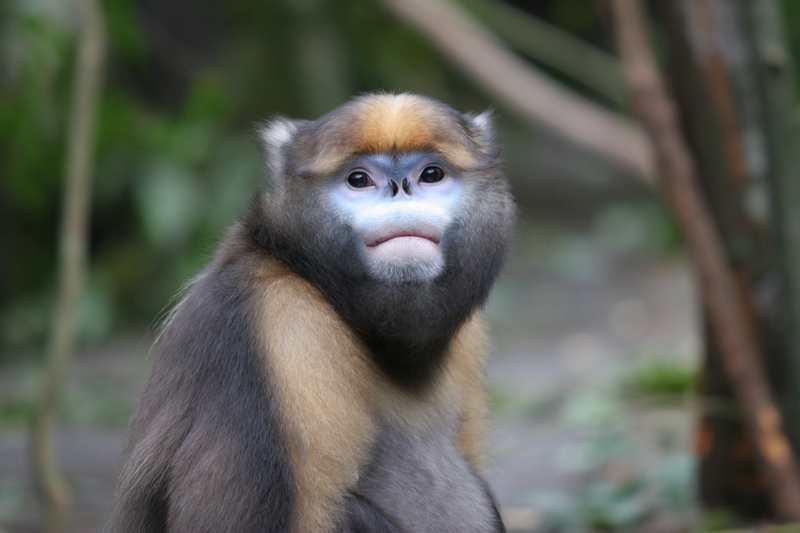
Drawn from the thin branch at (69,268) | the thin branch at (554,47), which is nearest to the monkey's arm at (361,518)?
the thin branch at (69,268)

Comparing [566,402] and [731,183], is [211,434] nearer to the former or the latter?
[731,183]

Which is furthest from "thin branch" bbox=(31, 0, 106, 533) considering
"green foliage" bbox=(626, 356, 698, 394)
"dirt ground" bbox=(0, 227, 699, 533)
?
"green foliage" bbox=(626, 356, 698, 394)

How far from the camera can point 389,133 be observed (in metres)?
2.83

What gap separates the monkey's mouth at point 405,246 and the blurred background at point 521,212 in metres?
0.67

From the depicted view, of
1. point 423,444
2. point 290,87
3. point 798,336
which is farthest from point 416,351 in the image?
point 290,87

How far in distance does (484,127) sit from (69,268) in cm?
208

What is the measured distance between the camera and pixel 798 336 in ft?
13.3

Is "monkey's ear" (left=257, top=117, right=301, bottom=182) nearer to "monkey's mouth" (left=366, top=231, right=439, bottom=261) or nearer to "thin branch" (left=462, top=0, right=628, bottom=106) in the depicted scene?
"monkey's mouth" (left=366, top=231, right=439, bottom=261)

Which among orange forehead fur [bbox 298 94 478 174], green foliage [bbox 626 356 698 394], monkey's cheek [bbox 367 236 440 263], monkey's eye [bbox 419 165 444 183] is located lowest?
green foliage [bbox 626 356 698 394]

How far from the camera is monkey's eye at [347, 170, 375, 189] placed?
2805 millimetres

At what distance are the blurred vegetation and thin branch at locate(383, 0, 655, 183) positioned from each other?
1.89m

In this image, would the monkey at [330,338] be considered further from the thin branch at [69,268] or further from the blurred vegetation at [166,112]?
the blurred vegetation at [166,112]

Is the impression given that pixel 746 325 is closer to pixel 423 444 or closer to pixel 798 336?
pixel 798 336

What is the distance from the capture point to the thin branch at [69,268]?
4.22 m
